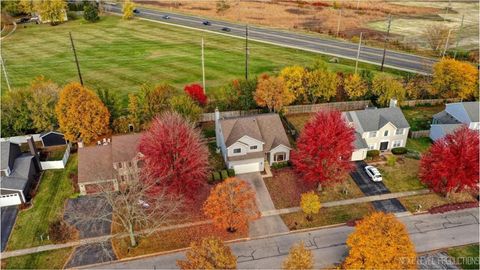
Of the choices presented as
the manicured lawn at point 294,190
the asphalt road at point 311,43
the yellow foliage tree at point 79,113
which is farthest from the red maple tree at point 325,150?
the asphalt road at point 311,43

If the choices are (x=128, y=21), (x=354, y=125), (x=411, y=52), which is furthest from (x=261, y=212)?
(x=128, y=21)

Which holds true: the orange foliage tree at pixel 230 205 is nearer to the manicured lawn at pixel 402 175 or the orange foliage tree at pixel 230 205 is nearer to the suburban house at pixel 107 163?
the suburban house at pixel 107 163

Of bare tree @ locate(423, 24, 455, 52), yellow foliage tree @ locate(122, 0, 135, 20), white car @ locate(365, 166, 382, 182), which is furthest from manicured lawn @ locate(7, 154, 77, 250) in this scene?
bare tree @ locate(423, 24, 455, 52)

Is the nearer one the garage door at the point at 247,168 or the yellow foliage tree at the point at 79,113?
the garage door at the point at 247,168

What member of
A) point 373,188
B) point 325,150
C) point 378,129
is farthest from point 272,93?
point 373,188

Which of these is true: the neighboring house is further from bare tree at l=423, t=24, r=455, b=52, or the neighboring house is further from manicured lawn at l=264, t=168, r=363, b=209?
bare tree at l=423, t=24, r=455, b=52

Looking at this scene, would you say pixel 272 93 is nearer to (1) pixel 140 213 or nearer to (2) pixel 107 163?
(2) pixel 107 163
